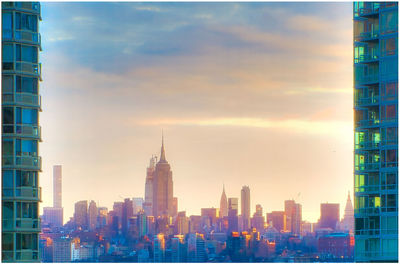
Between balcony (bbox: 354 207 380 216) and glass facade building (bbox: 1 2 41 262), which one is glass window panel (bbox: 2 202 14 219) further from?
balcony (bbox: 354 207 380 216)

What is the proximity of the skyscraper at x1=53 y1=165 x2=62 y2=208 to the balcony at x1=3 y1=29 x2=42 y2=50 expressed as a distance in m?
111

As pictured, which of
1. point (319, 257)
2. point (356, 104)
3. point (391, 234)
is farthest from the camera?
point (319, 257)

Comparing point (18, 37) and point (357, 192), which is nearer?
point (18, 37)

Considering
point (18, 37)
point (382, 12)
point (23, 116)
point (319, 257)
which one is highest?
point (382, 12)

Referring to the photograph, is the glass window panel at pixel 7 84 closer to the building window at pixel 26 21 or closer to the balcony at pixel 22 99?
the balcony at pixel 22 99

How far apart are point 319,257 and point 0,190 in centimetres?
14125

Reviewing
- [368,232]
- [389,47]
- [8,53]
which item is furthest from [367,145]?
[8,53]

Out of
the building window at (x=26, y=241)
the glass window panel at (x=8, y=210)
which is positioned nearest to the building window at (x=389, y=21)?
the building window at (x=26, y=241)

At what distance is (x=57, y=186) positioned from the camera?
179 meters

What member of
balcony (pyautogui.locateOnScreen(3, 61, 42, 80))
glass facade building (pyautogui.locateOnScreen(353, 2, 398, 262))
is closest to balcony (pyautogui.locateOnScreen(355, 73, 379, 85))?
glass facade building (pyautogui.locateOnScreen(353, 2, 398, 262))

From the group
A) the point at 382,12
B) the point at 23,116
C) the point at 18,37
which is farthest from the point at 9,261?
the point at 382,12

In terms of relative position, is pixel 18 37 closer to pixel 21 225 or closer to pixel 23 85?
pixel 23 85

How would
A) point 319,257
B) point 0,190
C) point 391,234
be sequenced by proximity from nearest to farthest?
point 0,190, point 391,234, point 319,257

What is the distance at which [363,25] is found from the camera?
71812mm
